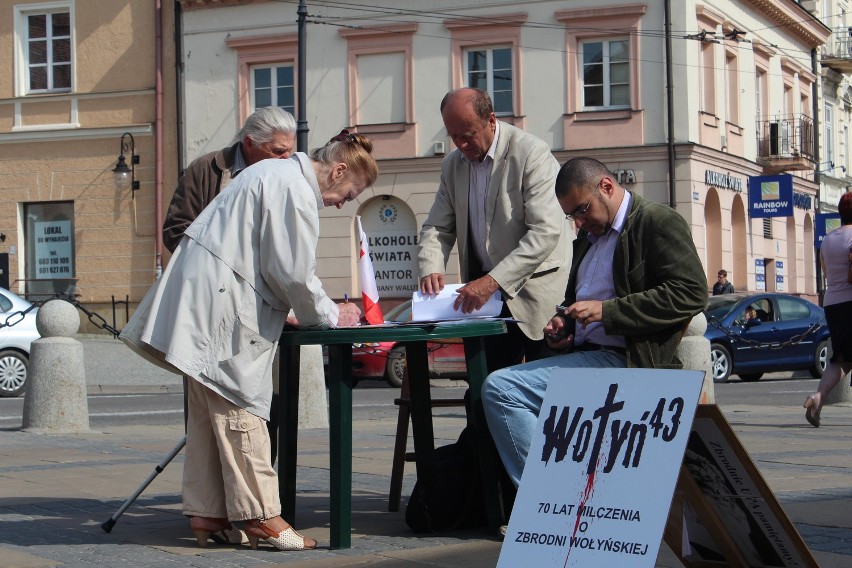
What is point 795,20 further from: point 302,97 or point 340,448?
point 340,448

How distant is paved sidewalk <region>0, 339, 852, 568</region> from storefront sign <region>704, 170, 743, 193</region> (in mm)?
21674

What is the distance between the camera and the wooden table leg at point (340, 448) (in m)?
5.72

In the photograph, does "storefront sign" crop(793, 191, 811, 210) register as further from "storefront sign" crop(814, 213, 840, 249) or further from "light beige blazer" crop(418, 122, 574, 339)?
"light beige blazer" crop(418, 122, 574, 339)

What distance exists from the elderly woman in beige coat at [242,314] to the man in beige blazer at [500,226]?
2.41 ft

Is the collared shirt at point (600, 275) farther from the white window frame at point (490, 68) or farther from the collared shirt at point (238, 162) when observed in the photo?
the white window frame at point (490, 68)

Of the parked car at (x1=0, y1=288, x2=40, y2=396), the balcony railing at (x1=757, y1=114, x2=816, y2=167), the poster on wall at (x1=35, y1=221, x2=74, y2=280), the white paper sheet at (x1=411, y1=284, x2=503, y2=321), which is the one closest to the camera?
the white paper sheet at (x1=411, y1=284, x2=503, y2=321)

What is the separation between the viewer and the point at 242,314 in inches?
224

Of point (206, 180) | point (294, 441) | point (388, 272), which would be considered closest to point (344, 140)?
point (206, 180)

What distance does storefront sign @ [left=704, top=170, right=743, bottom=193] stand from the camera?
33000 millimetres

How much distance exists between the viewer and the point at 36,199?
113 feet

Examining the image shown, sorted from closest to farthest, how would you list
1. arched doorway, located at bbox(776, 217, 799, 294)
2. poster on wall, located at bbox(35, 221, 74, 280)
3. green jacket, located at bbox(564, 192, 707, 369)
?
1. green jacket, located at bbox(564, 192, 707, 369)
2. poster on wall, located at bbox(35, 221, 74, 280)
3. arched doorway, located at bbox(776, 217, 799, 294)

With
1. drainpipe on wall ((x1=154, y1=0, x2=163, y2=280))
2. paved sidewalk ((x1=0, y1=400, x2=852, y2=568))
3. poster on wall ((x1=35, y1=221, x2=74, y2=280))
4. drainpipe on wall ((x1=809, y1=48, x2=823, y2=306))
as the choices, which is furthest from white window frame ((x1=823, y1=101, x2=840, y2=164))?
paved sidewalk ((x1=0, y1=400, x2=852, y2=568))

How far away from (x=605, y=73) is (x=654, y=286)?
27380 millimetres

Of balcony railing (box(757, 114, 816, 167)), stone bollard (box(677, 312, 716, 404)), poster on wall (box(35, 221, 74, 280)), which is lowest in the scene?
stone bollard (box(677, 312, 716, 404))
